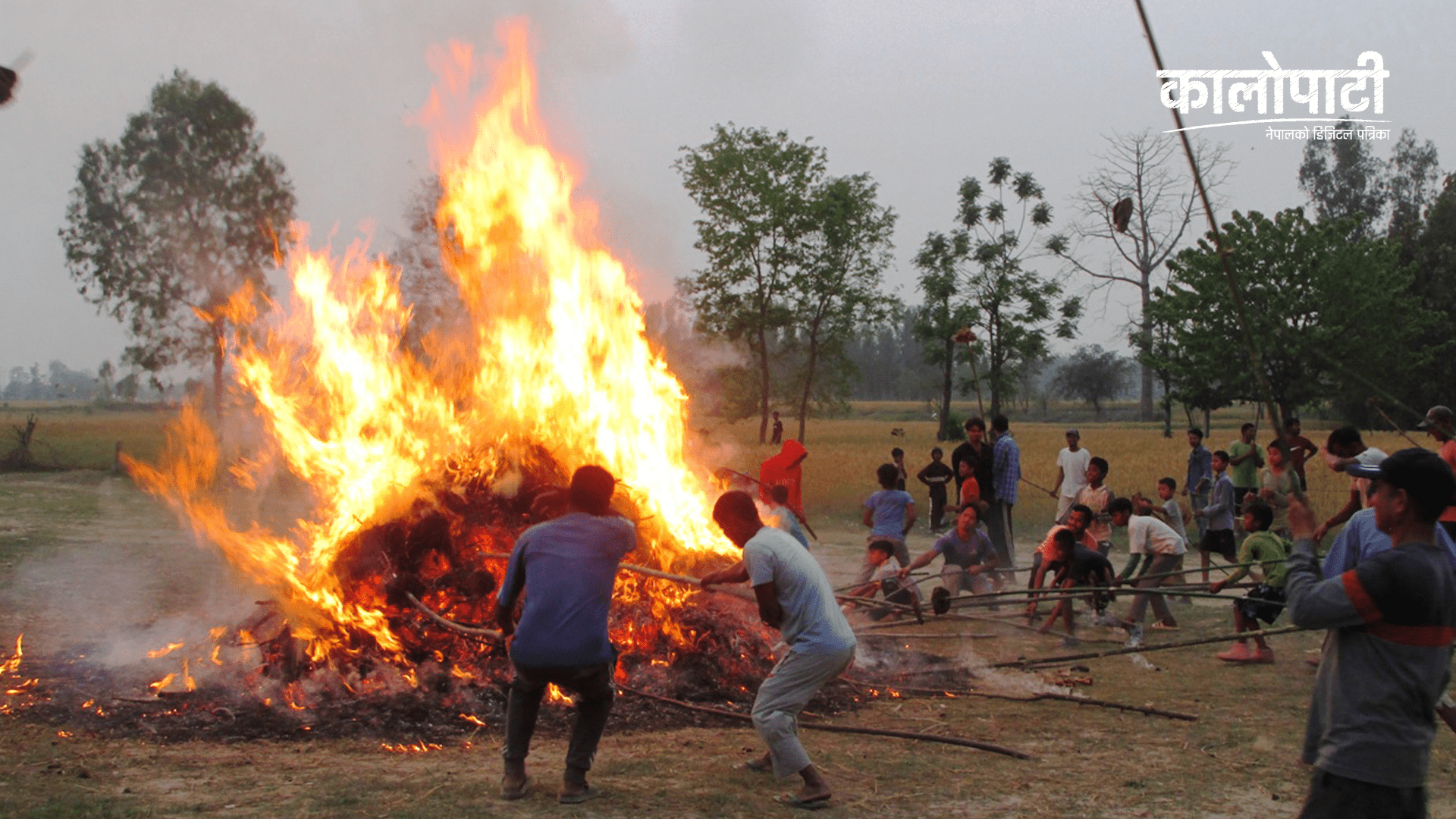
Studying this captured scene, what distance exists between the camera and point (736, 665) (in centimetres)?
770

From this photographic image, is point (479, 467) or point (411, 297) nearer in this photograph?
point (479, 467)

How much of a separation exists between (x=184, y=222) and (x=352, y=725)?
30.5 metres

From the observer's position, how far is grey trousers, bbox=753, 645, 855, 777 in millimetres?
5348

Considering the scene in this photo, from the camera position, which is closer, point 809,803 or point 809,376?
point 809,803

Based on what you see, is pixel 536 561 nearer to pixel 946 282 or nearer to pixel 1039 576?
pixel 1039 576

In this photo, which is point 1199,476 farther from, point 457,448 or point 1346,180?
point 1346,180

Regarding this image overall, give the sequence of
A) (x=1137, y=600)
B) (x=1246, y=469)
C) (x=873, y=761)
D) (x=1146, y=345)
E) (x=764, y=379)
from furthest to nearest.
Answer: (x=1146, y=345)
(x=764, y=379)
(x=1246, y=469)
(x=1137, y=600)
(x=873, y=761)

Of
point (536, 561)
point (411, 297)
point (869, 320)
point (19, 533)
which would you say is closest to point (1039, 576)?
point (536, 561)

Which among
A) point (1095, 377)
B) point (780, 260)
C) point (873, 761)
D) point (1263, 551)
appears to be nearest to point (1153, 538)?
point (1263, 551)

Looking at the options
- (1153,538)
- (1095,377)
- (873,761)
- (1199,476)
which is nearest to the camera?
(873,761)

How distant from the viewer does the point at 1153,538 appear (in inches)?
406

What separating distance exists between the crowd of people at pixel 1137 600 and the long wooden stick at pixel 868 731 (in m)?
0.60

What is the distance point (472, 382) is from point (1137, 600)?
245 inches

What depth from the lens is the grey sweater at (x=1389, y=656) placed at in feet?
11.4
